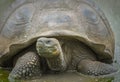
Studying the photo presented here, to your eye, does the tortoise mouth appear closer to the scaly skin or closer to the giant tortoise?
the giant tortoise

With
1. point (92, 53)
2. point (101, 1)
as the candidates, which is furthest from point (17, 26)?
point (101, 1)

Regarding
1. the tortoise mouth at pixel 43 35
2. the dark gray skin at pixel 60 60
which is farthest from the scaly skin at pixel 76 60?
the tortoise mouth at pixel 43 35

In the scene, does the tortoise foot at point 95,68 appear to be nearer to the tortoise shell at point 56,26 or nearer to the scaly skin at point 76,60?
the scaly skin at point 76,60

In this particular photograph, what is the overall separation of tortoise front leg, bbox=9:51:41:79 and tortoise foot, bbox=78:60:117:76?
516mm

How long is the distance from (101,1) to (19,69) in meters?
4.72

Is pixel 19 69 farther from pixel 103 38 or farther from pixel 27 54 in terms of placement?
pixel 103 38

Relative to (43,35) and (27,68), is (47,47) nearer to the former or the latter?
(43,35)

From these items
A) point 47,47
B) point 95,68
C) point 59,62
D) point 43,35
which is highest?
point 43,35

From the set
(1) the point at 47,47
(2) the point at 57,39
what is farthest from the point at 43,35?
(1) the point at 47,47

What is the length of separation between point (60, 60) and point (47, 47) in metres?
0.34

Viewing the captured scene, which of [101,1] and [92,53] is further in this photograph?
[101,1]

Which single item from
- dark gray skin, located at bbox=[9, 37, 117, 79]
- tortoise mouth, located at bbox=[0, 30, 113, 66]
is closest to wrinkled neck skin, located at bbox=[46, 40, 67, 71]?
dark gray skin, located at bbox=[9, 37, 117, 79]

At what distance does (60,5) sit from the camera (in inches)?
251

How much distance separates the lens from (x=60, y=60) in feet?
19.4
